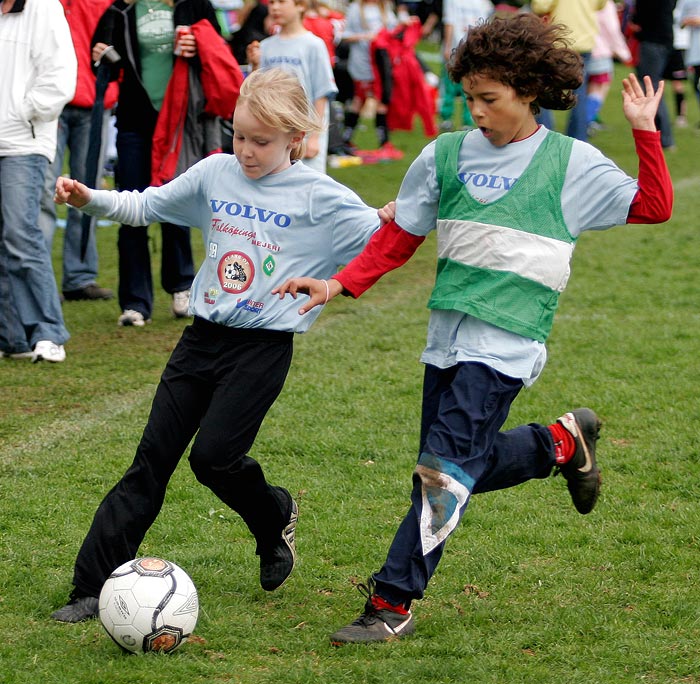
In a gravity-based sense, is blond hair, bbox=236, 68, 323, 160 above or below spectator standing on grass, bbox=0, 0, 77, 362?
above

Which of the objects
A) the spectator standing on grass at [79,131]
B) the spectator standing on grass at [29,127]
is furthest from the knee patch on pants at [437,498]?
the spectator standing on grass at [79,131]

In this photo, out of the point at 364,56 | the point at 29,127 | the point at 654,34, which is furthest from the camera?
the point at 364,56

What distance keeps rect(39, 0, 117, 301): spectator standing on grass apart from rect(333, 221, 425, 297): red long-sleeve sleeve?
4456mm

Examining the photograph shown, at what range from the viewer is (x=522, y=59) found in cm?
383

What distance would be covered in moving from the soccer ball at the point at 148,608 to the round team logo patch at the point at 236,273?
37.3 inches

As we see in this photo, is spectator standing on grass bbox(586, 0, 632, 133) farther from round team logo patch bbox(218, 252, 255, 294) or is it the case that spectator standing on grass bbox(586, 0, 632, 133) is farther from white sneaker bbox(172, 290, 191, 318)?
round team logo patch bbox(218, 252, 255, 294)

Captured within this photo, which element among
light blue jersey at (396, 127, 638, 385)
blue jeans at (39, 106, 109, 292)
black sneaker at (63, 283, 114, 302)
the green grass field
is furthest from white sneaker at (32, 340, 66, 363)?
light blue jersey at (396, 127, 638, 385)

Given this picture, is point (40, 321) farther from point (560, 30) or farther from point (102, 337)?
point (560, 30)

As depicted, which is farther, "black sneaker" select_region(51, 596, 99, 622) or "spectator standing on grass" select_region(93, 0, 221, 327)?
"spectator standing on grass" select_region(93, 0, 221, 327)

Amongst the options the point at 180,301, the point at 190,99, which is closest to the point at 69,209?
the point at 180,301

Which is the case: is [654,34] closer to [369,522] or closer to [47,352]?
[47,352]

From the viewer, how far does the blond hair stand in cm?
396

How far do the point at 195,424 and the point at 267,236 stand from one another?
676 mm

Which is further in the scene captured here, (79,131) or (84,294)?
(84,294)
